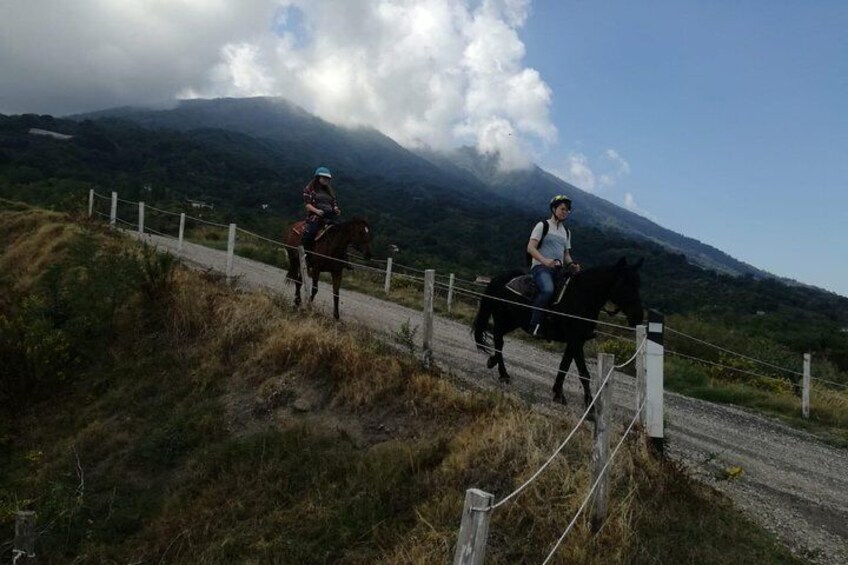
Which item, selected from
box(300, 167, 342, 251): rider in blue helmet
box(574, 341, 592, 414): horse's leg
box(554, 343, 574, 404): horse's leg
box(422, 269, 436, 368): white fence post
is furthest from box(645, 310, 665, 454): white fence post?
box(300, 167, 342, 251): rider in blue helmet

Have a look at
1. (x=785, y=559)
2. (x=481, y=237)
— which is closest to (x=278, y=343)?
(x=785, y=559)

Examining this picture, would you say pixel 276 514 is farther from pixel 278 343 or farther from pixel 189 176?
pixel 189 176

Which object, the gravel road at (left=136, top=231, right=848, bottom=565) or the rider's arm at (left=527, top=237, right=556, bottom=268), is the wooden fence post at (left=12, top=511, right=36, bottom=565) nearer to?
the gravel road at (left=136, top=231, right=848, bottom=565)

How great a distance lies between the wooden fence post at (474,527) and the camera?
2604mm

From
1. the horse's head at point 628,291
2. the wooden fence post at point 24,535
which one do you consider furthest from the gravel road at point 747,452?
the wooden fence post at point 24,535

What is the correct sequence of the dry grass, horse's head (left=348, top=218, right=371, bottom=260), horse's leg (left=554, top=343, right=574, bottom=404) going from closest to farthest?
1. horse's leg (left=554, top=343, right=574, bottom=404)
2. horse's head (left=348, top=218, right=371, bottom=260)
3. the dry grass

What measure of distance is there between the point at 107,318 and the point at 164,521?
5411 mm

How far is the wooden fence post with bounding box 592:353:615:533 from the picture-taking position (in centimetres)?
424

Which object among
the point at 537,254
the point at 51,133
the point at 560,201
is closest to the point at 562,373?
the point at 537,254

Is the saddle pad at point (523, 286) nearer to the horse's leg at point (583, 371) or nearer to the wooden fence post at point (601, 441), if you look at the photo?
the horse's leg at point (583, 371)

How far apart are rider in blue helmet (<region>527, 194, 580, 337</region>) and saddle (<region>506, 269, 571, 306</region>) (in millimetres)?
72

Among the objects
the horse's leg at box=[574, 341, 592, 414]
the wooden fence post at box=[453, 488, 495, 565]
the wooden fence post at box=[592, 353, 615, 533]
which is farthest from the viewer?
the horse's leg at box=[574, 341, 592, 414]

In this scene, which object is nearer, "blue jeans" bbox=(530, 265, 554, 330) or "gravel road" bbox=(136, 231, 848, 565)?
"gravel road" bbox=(136, 231, 848, 565)

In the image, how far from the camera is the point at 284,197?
79000 millimetres
